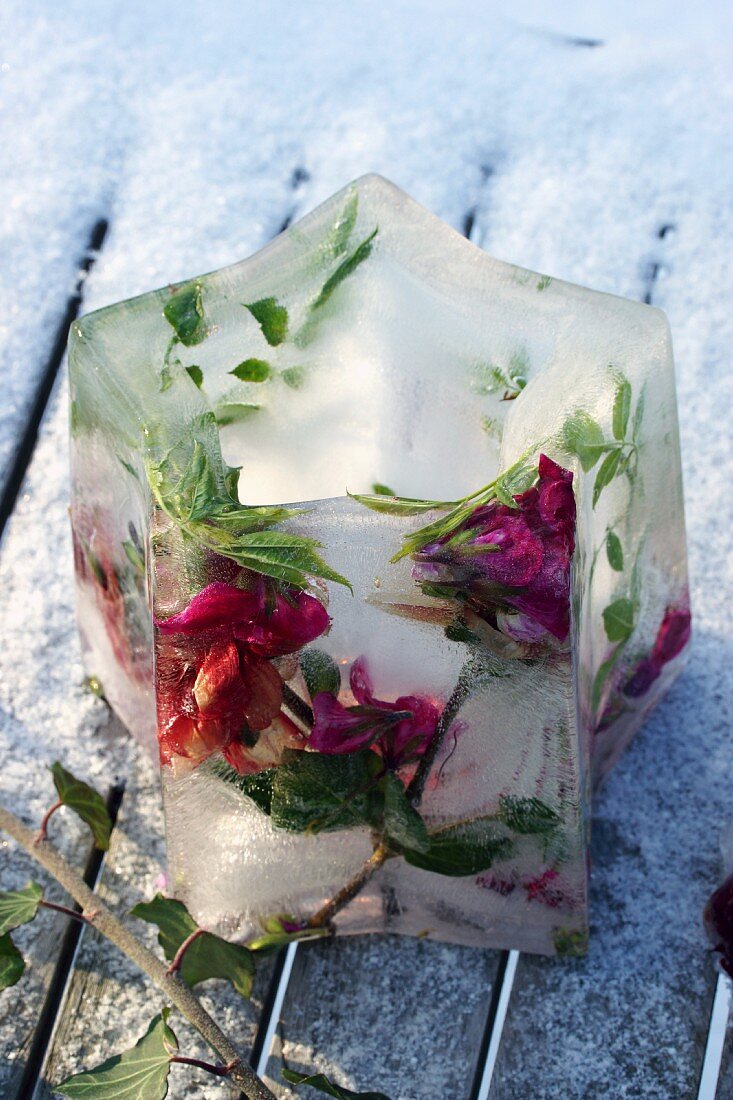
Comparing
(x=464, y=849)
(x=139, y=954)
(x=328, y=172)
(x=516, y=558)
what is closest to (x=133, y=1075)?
(x=139, y=954)

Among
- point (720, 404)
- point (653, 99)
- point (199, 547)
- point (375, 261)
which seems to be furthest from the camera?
point (653, 99)

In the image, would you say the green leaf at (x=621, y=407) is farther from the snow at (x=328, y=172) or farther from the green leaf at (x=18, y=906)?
the green leaf at (x=18, y=906)

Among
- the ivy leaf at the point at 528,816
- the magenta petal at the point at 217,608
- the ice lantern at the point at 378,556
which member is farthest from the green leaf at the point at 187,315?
the ivy leaf at the point at 528,816

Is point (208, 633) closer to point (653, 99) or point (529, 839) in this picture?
point (529, 839)

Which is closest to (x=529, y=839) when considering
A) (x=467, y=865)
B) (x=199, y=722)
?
(x=467, y=865)

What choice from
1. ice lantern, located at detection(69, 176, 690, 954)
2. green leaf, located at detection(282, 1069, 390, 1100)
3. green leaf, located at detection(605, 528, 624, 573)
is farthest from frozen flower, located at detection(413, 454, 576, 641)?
green leaf, located at detection(282, 1069, 390, 1100)

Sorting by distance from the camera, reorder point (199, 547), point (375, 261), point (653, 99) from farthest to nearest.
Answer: point (653, 99)
point (375, 261)
point (199, 547)

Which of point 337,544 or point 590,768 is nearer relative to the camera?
point 337,544

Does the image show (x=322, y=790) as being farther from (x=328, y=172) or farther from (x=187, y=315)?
(x=328, y=172)
